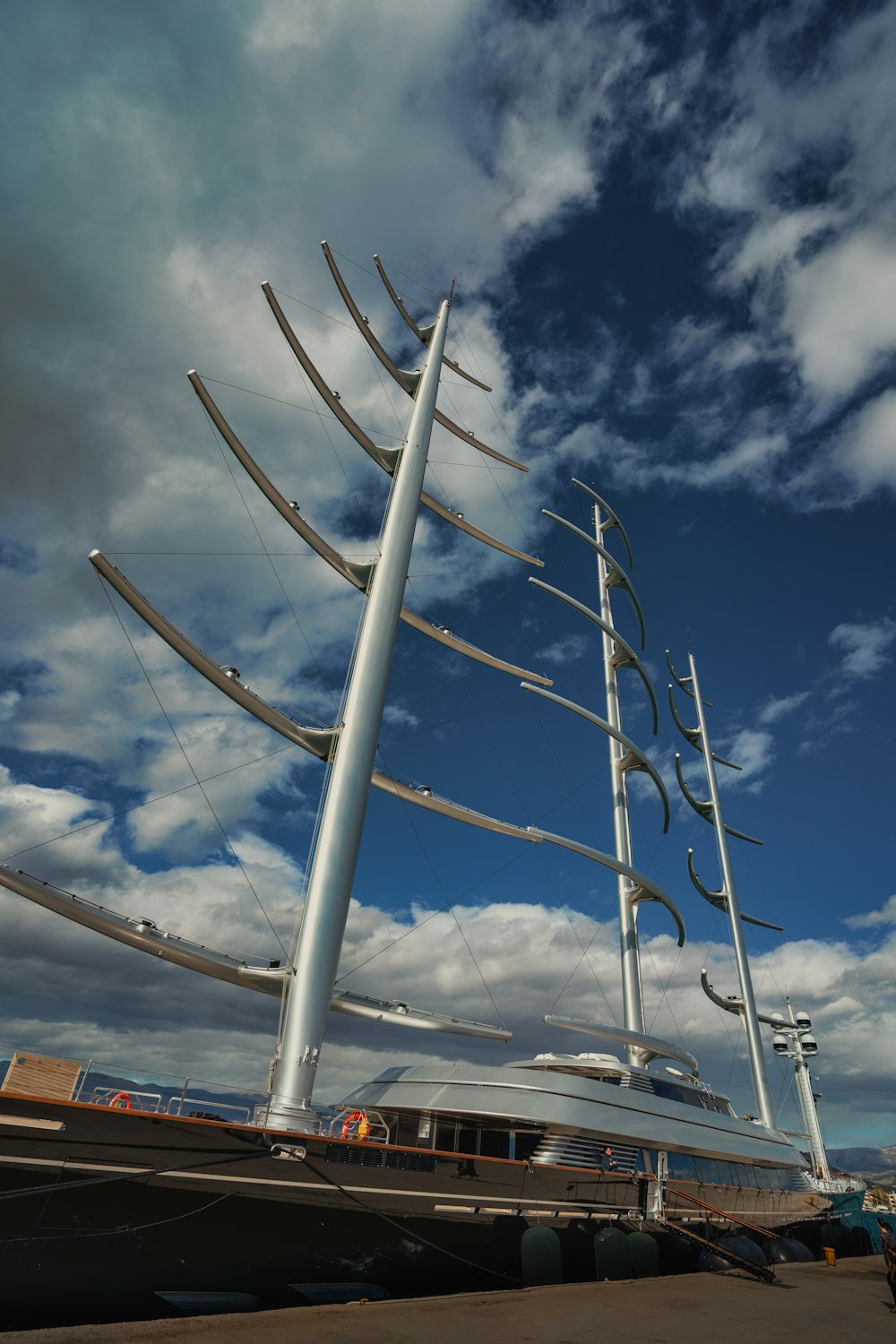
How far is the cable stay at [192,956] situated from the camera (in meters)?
13.1

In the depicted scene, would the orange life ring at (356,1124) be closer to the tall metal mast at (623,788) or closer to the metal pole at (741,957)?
the tall metal mast at (623,788)

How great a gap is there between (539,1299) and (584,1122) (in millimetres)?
5788

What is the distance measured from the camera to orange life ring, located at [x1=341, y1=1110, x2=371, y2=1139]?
1380cm

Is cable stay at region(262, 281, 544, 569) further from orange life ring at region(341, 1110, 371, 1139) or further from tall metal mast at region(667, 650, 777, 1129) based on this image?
tall metal mast at region(667, 650, 777, 1129)

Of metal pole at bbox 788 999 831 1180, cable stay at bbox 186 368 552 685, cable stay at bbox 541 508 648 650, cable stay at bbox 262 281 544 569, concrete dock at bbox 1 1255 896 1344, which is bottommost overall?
concrete dock at bbox 1 1255 896 1344

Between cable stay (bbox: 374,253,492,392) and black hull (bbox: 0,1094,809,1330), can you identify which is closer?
black hull (bbox: 0,1094,809,1330)

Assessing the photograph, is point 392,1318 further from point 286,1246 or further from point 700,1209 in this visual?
point 700,1209

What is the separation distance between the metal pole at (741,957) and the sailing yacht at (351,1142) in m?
6.77

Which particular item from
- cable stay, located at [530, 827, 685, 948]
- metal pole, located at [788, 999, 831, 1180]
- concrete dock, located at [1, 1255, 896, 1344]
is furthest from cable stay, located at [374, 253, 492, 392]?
metal pole, located at [788, 999, 831, 1180]

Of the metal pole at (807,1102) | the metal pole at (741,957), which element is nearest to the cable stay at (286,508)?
the metal pole at (741,957)

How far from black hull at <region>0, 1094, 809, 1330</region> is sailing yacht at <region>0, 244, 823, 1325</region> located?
2 centimetres

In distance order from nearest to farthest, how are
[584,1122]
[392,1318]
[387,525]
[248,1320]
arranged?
1. [248,1320]
2. [392,1318]
3. [584,1122]
4. [387,525]

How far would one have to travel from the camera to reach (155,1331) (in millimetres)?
6324

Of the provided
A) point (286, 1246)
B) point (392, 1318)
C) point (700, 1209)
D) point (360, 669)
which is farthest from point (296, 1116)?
point (700, 1209)
